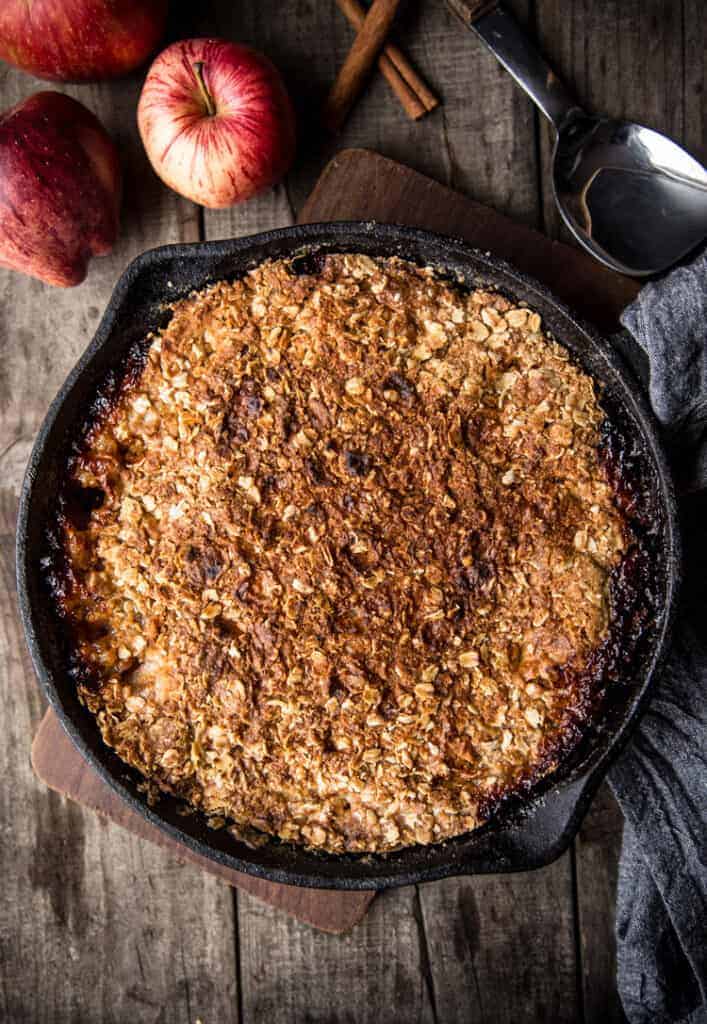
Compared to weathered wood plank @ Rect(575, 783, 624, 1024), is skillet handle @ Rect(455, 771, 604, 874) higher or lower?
Answer: higher

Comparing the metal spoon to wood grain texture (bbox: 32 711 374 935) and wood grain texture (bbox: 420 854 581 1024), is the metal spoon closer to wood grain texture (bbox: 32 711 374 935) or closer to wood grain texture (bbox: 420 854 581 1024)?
wood grain texture (bbox: 420 854 581 1024)

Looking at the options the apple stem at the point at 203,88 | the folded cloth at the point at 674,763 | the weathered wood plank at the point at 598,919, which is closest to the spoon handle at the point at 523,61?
the folded cloth at the point at 674,763

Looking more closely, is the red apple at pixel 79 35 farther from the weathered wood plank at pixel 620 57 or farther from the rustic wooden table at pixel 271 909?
the weathered wood plank at pixel 620 57

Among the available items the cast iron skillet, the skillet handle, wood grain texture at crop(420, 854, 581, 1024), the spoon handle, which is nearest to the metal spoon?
the spoon handle

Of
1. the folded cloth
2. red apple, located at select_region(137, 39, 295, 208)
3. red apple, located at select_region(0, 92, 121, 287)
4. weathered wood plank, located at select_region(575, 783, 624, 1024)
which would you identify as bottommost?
weathered wood plank, located at select_region(575, 783, 624, 1024)

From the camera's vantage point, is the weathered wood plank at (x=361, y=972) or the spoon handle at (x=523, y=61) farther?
the weathered wood plank at (x=361, y=972)

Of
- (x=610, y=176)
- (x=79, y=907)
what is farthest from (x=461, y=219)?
(x=79, y=907)
